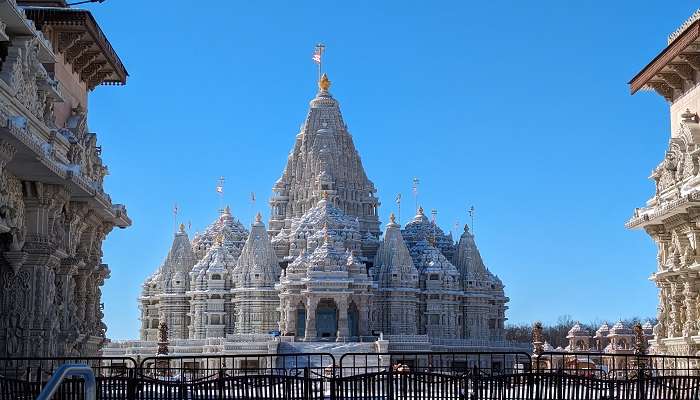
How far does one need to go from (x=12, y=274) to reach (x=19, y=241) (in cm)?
76

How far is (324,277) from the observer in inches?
2255

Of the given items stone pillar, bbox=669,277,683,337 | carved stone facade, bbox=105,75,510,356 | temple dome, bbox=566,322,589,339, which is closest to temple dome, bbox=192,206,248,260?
carved stone facade, bbox=105,75,510,356

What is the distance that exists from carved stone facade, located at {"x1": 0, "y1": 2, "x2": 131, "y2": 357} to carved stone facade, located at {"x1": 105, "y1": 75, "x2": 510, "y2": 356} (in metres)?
26.7

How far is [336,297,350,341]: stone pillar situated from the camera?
56.7 meters

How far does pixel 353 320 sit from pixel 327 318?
140 cm

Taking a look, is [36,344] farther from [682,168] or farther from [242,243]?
[242,243]

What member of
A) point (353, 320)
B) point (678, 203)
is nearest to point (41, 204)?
point (678, 203)

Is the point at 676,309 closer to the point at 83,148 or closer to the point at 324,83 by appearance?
the point at 83,148

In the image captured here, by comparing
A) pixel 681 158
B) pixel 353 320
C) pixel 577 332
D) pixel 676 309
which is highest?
pixel 681 158

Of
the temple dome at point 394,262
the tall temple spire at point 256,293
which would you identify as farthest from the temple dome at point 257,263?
the temple dome at point 394,262

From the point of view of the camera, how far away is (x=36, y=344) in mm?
23938

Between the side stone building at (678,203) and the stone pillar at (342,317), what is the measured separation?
2687 centimetres

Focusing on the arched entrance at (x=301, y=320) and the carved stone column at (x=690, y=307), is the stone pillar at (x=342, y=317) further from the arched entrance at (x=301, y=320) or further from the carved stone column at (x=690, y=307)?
the carved stone column at (x=690, y=307)

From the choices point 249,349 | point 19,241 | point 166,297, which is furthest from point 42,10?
point 166,297
